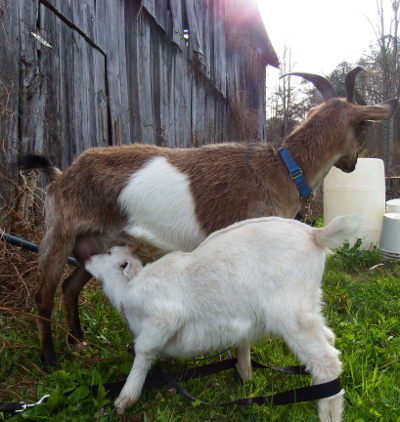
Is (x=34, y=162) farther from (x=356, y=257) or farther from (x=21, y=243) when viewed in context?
(x=356, y=257)

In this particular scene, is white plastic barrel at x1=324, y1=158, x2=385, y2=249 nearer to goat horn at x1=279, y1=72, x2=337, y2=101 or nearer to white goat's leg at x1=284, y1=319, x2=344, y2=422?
goat horn at x1=279, y1=72, x2=337, y2=101

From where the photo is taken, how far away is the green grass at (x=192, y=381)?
1.75 metres

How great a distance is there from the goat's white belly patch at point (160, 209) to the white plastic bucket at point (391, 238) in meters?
3.51

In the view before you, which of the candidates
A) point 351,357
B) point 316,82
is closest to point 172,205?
point 351,357

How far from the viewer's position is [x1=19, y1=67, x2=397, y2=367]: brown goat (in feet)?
7.68

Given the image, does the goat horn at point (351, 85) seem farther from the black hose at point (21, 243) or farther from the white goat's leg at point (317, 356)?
the black hose at point (21, 243)

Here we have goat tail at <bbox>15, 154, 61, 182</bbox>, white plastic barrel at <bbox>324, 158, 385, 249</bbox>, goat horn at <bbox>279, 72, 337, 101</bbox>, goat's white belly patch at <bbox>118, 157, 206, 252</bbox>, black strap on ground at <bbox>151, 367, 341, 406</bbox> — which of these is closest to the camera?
black strap on ground at <bbox>151, 367, 341, 406</bbox>

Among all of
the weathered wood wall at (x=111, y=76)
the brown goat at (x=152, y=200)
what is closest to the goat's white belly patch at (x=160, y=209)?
the brown goat at (x=152, y=200)

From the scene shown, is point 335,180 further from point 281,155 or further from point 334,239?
point 334,239

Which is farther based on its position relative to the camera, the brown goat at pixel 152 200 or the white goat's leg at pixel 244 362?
the brown goat at pixel 152 200

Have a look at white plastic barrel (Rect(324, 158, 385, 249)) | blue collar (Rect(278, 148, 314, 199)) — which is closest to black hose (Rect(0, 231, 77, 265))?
blue collar (Rect(278, 148, 314, 199))

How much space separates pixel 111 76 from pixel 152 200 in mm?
2189

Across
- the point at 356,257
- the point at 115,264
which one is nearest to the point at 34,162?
the point at 115,264

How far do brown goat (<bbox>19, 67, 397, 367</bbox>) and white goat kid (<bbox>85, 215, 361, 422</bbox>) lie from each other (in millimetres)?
502
